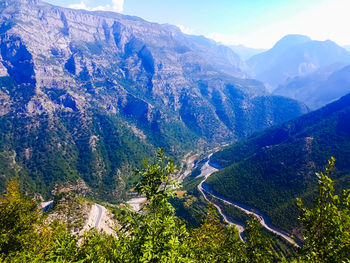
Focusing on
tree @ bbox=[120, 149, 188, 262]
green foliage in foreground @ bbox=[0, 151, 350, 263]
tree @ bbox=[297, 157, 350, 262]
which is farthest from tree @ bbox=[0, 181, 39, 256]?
tree @ bbox=[297, 157, 350, 262]

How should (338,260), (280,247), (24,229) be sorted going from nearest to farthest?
(338,260)
(24,229)
(280,247)

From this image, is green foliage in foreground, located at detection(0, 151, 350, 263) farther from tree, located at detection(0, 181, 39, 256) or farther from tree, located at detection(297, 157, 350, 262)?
tree, located at detection(0, 181, 39, 256)

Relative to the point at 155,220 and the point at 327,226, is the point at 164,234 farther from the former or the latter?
the point at 327,226

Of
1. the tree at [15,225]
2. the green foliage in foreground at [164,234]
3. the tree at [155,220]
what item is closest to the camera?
the green foliage in foreground at [164,234]

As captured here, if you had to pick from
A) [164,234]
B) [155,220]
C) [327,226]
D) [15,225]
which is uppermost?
[327,226]

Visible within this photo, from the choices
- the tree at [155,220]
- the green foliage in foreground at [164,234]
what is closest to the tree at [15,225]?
the green foliage in foreground at [164,234]

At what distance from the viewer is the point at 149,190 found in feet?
58.6

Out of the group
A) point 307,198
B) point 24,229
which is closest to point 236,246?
point 24,229

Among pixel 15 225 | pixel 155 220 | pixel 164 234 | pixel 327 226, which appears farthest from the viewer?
pixel 15 225

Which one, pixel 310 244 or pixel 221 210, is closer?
pixel 310 244

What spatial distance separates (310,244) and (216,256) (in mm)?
12736

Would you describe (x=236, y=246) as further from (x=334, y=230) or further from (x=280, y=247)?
(x=280, y=247)

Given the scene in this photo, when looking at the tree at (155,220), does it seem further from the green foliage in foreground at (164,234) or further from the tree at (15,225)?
the tree at (15,225)

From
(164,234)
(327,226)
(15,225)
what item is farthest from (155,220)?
(15,225)
